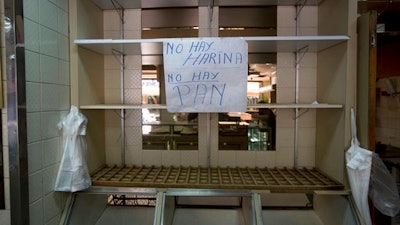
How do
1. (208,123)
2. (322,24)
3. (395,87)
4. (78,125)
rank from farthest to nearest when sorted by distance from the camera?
(395,87)
(208,123)
(322,24)
(78,125)

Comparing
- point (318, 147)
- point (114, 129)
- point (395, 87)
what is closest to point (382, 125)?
point (395, 87)

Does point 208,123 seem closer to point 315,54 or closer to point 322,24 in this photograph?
point 315,54

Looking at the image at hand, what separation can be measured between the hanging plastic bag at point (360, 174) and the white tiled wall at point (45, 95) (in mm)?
1587

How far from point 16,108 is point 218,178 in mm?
1096

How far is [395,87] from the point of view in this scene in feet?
6.89

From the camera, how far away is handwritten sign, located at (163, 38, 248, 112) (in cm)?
146

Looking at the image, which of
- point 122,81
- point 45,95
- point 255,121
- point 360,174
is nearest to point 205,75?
point 255,121

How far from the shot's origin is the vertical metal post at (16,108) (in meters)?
1.09

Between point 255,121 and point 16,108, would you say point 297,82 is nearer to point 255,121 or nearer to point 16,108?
point 255,121

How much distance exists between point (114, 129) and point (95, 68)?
1.46 feet

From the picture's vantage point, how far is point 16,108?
1111 millimetres

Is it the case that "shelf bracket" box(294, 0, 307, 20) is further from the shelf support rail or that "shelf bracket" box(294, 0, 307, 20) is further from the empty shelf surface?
the empty shelf surface

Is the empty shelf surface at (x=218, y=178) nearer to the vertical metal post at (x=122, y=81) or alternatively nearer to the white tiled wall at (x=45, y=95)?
the vertical metal post at (x=122, y=81)

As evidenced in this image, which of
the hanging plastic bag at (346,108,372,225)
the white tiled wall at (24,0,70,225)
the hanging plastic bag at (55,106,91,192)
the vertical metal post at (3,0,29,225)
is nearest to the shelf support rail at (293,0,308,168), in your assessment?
the hanging plastic bag at (346,108,372,225)
